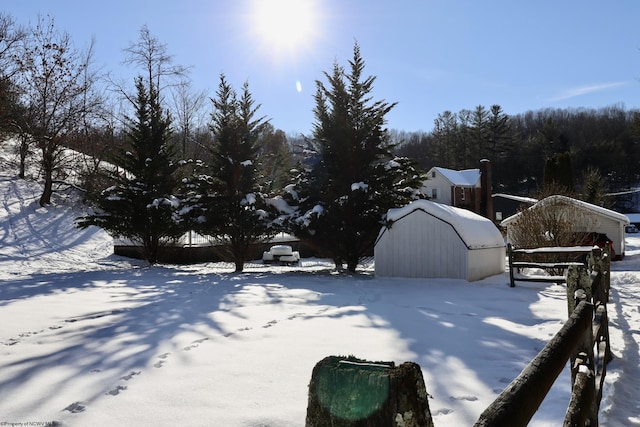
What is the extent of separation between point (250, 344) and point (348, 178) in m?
11.8

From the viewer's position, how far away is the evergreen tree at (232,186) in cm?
1708

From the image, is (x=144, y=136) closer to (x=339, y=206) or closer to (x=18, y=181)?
(x=339, y=206)

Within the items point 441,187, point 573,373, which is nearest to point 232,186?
Answer: point 573,373

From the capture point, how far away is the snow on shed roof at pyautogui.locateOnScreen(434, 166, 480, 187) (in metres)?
44.2

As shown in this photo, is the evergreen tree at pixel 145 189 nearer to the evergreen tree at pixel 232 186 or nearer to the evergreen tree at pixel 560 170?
the evergreen tree at pixel 232 186

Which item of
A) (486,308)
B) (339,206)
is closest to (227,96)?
(339,206)

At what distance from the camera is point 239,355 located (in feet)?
17.3

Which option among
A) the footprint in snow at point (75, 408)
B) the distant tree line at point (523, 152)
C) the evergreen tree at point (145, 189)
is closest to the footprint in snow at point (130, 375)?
the footprint in snow at point (75, 408)

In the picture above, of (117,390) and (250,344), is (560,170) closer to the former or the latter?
(250,344)

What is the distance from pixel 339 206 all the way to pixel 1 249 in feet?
44.3

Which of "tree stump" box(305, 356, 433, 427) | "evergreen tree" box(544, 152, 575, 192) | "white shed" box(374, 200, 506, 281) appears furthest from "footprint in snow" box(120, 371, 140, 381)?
"evergreen tree" box(544, 152, 575, 192)

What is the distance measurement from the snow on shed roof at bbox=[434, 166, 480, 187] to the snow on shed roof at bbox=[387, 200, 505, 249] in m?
28.8

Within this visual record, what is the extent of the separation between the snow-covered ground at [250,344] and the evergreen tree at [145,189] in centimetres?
529

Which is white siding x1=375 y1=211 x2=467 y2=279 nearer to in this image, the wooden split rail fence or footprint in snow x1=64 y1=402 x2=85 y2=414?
the wooden split rail fence
